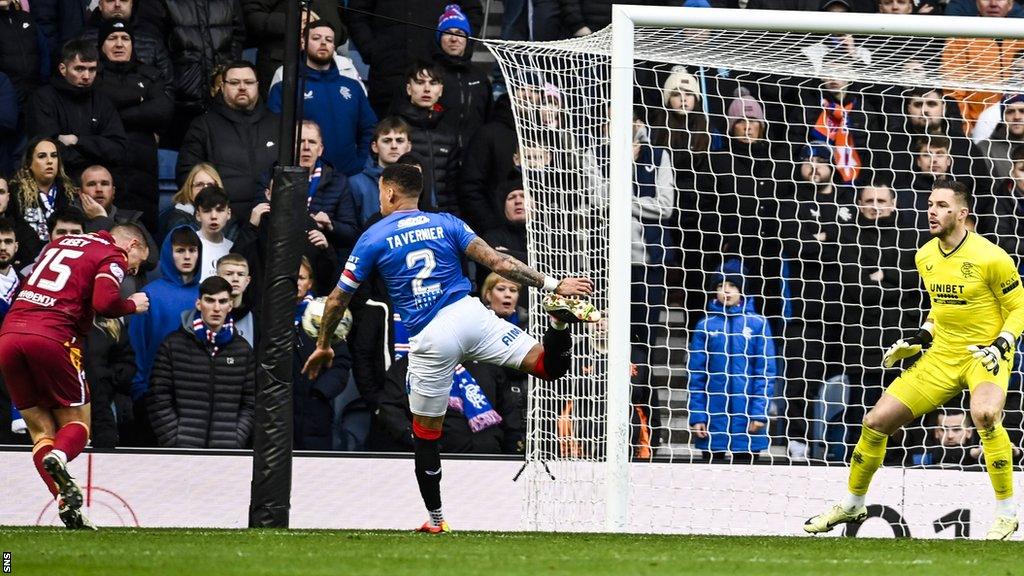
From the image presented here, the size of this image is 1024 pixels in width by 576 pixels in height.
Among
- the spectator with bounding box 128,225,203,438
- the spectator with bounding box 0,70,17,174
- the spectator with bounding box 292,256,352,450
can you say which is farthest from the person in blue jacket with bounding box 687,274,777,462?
the spectator with bounding box 0,70,17,174

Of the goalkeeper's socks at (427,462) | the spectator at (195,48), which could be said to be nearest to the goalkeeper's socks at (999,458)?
the goalkeeper's socks at (427,462)

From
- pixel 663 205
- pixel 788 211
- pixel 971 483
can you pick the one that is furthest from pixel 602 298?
pixel 971 483

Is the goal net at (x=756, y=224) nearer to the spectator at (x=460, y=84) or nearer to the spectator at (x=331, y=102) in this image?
the spectator at (x=460, y=84)

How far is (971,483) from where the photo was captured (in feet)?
35.4

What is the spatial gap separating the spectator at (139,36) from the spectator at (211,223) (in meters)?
1.23

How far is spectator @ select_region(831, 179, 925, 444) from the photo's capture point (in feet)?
37.7

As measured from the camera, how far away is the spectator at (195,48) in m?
12.2

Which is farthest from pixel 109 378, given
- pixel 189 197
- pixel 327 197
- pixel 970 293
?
pixel 970 293

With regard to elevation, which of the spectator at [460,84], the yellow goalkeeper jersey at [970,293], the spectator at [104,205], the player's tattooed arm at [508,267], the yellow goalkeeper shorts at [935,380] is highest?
the spectator at [460,84]

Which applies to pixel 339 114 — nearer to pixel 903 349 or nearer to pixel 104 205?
pixel 104 205

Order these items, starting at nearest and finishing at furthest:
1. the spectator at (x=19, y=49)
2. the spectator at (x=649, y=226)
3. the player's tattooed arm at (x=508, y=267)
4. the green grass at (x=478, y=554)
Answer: the green grass at (x=478, y=554) → the player's tattooed arm at (x=508, y=267) → the spectator at (x=649, y=226) → the spectator at (x=19, y=49)

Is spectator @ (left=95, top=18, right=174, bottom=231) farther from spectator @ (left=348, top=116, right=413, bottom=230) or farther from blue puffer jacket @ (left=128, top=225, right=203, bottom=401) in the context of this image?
spectator @ (left=348, top=116, right=413, bottom=230)

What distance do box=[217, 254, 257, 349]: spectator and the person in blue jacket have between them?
3.36 metres

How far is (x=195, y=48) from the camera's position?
40.4 feet
